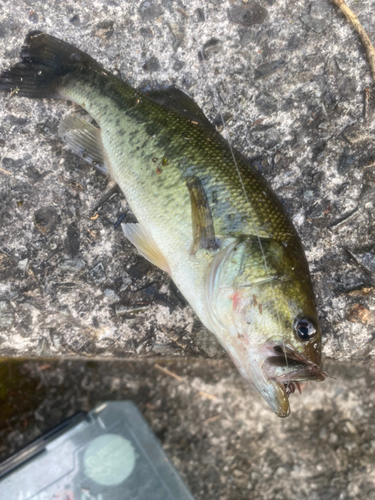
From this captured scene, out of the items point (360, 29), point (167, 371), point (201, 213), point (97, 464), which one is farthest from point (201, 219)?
point (97, 464)

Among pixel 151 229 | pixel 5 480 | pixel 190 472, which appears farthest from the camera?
pixel 190 472

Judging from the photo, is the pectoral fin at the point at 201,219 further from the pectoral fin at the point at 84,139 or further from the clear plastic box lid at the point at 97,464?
the clear plastic box lid at the point at 97,464

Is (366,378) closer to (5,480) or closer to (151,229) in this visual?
(151,229)

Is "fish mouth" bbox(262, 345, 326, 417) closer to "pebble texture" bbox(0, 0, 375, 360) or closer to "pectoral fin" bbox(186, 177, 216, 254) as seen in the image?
"pectoral fin" bbox(186, 177, 216, 254)

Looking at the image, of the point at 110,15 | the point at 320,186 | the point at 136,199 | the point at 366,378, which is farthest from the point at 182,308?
the point at 110,15

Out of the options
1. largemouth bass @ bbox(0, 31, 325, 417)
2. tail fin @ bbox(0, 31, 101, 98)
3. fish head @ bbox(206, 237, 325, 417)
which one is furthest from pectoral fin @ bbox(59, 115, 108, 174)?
fish head @ bbox(206, 237, 325, 417)

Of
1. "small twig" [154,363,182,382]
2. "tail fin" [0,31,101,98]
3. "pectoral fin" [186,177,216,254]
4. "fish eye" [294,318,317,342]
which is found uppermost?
"tail fin" [0,31,101,98]

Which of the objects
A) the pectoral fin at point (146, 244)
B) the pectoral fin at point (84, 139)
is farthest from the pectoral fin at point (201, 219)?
the pectoral fin at point (84, 139)
